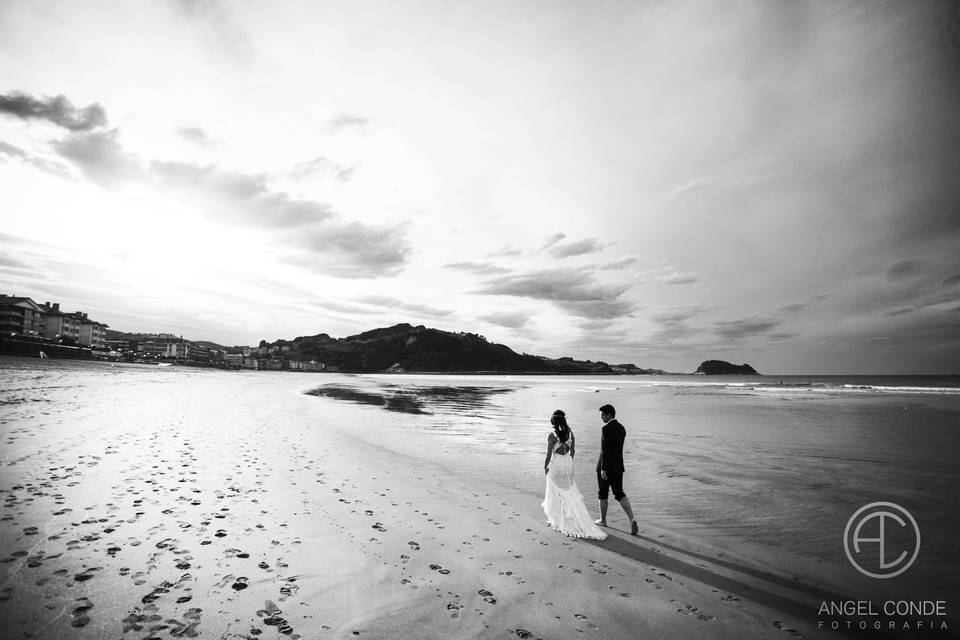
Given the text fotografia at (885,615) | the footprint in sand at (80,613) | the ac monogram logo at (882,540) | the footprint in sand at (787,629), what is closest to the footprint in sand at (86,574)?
the footprint in sand at (80,613)

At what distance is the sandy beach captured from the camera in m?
4.86

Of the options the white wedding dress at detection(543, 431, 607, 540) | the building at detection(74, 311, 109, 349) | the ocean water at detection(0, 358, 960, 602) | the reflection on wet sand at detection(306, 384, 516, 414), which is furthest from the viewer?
the building at detection(74, 311, 109, 349)

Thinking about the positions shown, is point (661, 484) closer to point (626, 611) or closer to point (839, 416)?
point (626, 611)

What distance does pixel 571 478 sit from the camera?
28.3ft

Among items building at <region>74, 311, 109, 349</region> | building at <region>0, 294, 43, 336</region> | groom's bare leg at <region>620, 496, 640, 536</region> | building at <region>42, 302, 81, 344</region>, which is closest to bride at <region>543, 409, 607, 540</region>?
groom's bare leg at <region>620, 496, 640, 536</region>

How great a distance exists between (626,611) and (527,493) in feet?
18.1

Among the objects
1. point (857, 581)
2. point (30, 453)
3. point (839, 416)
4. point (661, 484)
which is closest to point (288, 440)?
point (30, 453)

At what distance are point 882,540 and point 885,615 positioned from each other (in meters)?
3.73

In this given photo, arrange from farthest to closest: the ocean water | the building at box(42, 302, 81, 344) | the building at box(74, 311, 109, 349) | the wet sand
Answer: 1. the building at box(74, 311, 109, 349)
2. the building at box(42, 302, 81, 344)
3. the ocean water
4. the wet sand

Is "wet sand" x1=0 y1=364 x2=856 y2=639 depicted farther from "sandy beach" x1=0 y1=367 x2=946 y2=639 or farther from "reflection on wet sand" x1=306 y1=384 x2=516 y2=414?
"reflection on wet sand" x1=306 y1=384 x2=516 y2=414

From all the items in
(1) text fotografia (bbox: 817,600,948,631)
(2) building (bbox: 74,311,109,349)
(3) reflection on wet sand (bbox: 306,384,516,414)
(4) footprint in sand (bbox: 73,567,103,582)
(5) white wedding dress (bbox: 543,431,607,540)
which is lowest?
(3) reflection on wet sand (bbox: 306,384,516,414)

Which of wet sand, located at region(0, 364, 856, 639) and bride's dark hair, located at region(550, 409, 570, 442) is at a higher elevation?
bride's dark hair, located at region(550, 409, 570, 442)

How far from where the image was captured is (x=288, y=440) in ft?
53.3

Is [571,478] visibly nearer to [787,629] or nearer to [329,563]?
[787,629]
